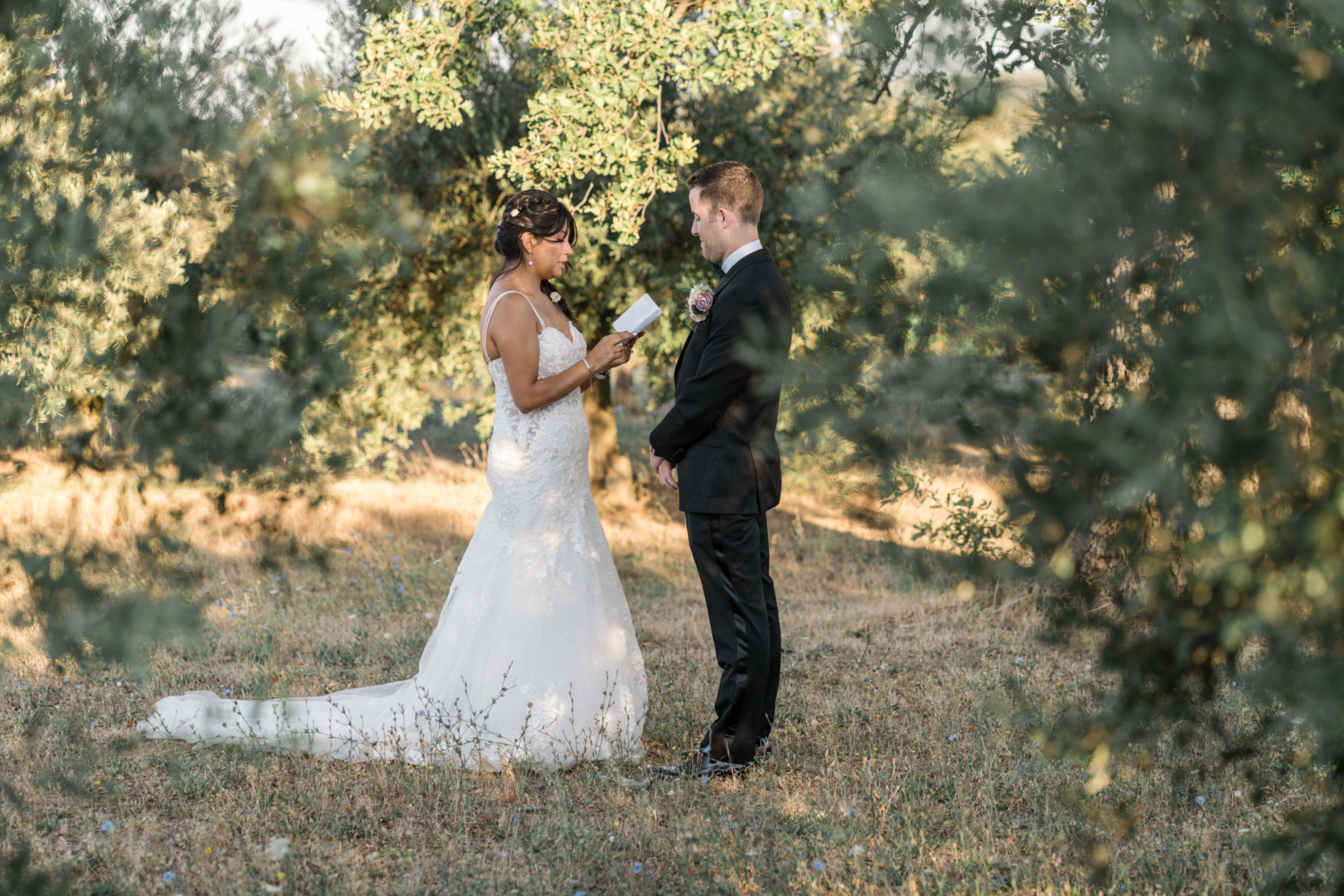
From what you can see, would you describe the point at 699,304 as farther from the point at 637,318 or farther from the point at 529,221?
the point at 529,221

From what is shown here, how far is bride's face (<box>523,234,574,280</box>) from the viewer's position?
4832 millimetres

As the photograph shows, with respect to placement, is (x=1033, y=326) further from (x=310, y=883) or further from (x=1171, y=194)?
(x=310, y=883)

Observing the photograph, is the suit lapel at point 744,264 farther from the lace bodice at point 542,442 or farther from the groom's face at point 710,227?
the lace bodice at point 542,442

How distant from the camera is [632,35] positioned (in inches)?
287

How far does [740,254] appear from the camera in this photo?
4422mm

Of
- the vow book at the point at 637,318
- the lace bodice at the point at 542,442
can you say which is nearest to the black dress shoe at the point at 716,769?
the lace bodice at the point at 542,442

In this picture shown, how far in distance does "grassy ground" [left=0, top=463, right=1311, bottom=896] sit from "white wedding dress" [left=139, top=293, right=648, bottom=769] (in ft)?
0.56

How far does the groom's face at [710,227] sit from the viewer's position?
443 cm

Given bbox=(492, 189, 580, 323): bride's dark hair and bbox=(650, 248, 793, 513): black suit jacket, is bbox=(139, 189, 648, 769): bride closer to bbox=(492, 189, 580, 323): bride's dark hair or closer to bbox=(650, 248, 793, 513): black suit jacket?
bbox=(492, 189, 580, 323): bride's dark hair

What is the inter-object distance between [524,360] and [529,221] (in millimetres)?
663

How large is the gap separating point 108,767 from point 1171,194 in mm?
4885

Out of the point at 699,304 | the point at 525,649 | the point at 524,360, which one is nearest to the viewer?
the point at 699,304

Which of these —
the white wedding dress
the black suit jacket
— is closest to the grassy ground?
the white wedding dress

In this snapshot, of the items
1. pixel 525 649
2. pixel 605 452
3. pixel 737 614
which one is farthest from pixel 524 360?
pixel 605 452
